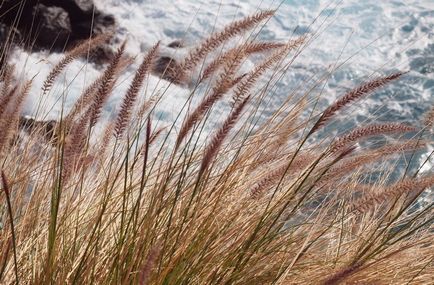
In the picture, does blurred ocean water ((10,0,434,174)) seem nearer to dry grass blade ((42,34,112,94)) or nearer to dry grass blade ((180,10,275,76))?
dry grass blade ((42,34,112,94))

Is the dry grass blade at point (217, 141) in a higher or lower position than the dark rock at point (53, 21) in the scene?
higher

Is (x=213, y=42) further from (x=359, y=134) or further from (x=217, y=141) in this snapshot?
(x=217, y=141)

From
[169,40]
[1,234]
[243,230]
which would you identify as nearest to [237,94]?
[243,230]

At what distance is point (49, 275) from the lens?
1.54m

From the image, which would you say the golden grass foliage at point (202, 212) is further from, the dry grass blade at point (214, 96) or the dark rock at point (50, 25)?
the dark rock at point (50, 25)

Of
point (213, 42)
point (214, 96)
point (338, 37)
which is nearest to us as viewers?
point (214, 96)

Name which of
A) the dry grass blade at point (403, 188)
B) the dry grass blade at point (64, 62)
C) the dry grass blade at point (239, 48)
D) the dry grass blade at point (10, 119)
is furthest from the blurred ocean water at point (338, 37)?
the dry grass blade at point (403, 188)

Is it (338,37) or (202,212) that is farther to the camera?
(338,37)

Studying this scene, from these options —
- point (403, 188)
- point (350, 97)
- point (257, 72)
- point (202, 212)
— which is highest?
point (350, 97)

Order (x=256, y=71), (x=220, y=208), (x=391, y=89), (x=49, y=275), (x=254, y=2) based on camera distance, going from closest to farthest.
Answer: (x=49, y=275) → (x=256, y=71) → (x=220, y=208) → (x=391, y=89) → (x=254, y=2)

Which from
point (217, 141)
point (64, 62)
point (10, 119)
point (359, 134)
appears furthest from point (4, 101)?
point (359, 134)

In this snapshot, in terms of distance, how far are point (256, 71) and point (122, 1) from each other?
1012 centimetres

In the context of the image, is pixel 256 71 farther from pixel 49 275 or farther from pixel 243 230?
pixel 49 275

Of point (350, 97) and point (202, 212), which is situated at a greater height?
point (350, 97)
